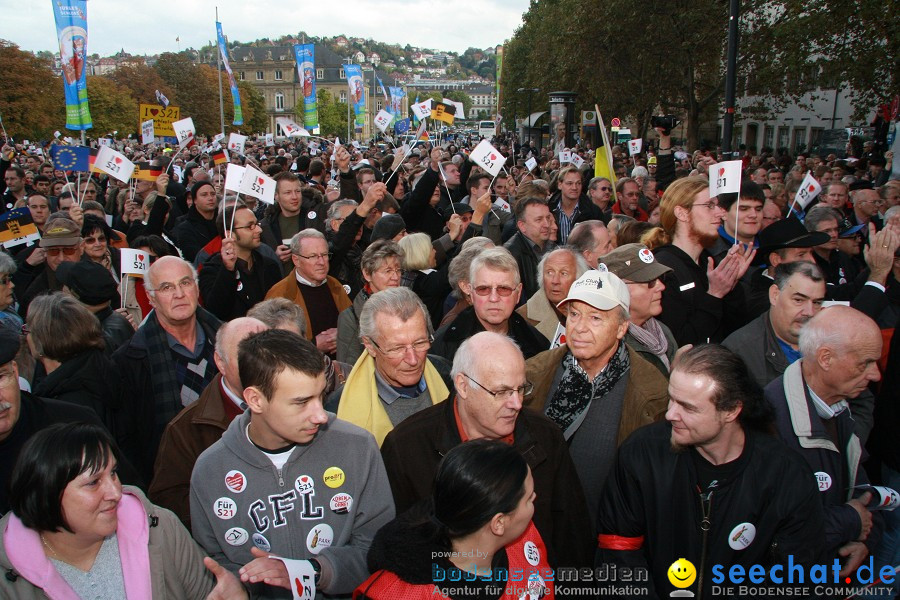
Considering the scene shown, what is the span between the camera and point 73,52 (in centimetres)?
1788

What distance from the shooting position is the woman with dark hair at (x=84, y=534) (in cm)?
244

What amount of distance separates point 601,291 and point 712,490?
1.07m

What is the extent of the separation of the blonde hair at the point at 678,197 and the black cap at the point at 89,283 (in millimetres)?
4075

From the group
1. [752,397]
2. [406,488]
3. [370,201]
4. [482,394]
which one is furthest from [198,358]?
[752,397]

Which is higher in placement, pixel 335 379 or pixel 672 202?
pixel 672 202

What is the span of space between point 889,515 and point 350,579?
2906mm

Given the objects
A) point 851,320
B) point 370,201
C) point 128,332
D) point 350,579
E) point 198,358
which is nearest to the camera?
point 350,579

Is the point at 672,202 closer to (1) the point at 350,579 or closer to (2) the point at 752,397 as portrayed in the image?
(2) the point at 752,397

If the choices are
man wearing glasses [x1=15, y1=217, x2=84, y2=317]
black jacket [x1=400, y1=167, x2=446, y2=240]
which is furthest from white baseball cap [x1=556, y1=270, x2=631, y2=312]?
man wearing glasses [x1=15, y1=217, x2=84, y2=317]

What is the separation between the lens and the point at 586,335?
3.35m

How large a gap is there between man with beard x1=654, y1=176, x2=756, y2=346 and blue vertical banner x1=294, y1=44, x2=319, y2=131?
25090 millimetres

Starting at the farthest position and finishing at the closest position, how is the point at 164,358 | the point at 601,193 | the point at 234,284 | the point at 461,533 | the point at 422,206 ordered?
the point at 601,193 < the point at 422,206 < the point at 234,284 < the point at 164,358 < the point at 461,533

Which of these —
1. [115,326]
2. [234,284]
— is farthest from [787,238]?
[115,326]

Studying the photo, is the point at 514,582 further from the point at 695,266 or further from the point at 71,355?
the point at 695,266
